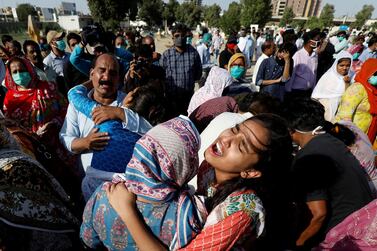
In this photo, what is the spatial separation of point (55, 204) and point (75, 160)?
139 cm

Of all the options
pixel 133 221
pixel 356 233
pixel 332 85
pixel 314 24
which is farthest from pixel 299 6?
pixel 133 221

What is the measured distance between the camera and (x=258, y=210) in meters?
1.11

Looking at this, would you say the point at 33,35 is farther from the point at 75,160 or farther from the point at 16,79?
the point at 75,160

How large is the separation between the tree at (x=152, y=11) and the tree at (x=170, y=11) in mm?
939

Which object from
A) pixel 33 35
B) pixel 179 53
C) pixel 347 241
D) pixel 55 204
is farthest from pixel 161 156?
pixel 33 35

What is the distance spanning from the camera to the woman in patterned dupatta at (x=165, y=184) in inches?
40.4

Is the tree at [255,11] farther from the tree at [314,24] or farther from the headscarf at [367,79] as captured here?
the headscarf at [367,79]

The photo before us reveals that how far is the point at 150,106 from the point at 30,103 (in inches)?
75.8

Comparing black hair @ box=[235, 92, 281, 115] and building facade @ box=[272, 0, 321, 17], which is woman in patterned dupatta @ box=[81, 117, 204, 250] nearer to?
black hair @ box=[235, 92, 281, 115]

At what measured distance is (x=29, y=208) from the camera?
1.30 m

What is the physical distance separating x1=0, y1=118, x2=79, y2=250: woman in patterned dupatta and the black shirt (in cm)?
161

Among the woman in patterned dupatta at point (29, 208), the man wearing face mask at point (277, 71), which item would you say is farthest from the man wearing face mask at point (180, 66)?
the woman in patterned dupatta at point (29, 208)

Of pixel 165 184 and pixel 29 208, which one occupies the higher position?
pixel 165 184

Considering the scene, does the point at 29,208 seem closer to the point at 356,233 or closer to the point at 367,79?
the point at 356,233
